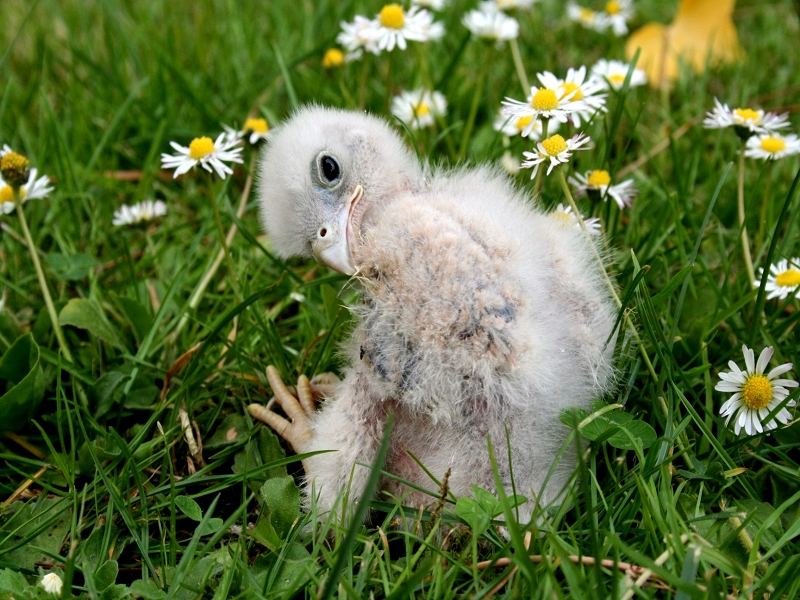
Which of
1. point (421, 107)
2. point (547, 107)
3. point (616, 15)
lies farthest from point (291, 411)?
point (616, 15)

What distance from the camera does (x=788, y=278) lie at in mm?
2412

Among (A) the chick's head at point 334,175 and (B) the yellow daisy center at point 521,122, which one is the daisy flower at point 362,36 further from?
(A) the chick's head at point 334,175

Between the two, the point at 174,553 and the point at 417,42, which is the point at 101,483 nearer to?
the point at 174,553

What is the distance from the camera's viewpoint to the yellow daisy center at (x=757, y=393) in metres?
2.11

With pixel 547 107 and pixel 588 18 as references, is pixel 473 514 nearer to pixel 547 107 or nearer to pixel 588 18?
pixel 547 107

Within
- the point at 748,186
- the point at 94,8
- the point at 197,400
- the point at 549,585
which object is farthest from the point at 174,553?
the point at 94,8

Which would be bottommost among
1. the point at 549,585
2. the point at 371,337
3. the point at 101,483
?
the point at 101,483

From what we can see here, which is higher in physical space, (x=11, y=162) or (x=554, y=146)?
(x=554, y=146)

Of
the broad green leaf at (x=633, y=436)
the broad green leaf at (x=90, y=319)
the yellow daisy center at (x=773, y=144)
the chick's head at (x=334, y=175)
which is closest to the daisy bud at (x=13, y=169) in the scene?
the broad green leaf at (x=90, y=319)

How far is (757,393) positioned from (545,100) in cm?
95

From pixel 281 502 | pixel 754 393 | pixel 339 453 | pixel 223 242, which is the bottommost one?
pixel 281 502

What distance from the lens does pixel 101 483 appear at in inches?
88.8

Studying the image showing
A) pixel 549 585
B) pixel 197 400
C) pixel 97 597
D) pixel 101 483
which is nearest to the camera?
pixel 549 585

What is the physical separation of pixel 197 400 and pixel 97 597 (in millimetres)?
744
